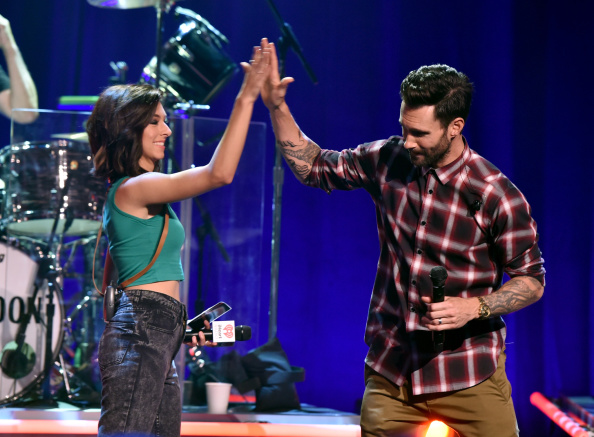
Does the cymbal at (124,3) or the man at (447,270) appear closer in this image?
the man at (447,270)

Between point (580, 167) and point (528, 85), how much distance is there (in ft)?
2.21

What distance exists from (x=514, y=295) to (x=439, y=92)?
714mm

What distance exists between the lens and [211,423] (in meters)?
3.71

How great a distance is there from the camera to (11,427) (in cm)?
348

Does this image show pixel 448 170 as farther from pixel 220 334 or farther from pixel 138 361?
pixel 138 361

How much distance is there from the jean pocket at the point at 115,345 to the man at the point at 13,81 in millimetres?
3045

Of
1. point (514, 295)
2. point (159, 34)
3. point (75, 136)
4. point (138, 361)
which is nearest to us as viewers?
point (138, 361)

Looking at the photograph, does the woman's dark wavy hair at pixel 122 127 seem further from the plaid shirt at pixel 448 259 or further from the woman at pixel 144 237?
the plaid shirt at pixel 448 259

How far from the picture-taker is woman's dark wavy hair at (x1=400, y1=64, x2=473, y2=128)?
250cm

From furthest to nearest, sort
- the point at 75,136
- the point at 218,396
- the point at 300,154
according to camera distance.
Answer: the point at 75,136 < the point at 218,396 < the point at 300,154

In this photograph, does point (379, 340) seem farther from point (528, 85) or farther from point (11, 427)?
point (528, 85)

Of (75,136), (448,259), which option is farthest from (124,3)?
(448,259)

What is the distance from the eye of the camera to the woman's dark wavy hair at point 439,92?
250cm

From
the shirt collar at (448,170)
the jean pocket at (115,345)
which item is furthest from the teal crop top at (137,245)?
the shirt collar at (448,170)
